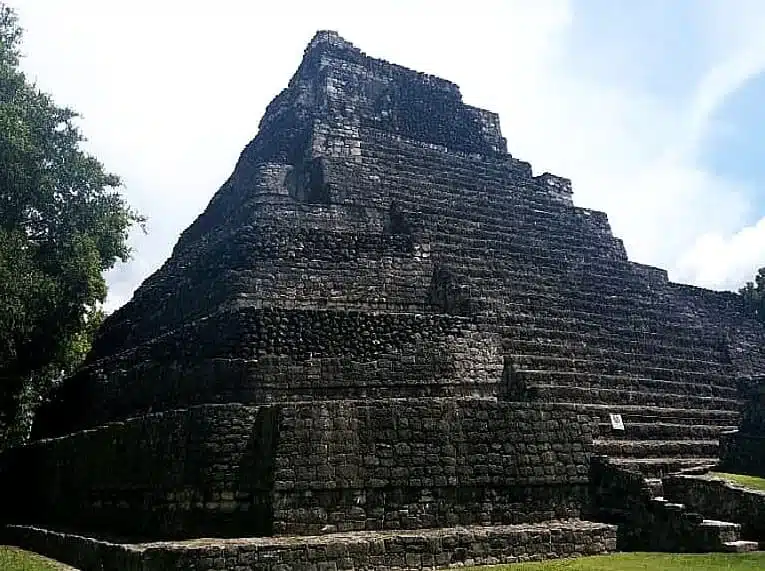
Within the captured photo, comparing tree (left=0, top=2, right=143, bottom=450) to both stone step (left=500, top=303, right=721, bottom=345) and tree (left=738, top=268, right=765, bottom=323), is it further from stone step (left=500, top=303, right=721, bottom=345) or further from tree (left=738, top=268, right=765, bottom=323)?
A: tree (left=738, top=268, right=765, bottom=323)

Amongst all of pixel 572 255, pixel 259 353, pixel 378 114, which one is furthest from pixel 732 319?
pixel 259 353

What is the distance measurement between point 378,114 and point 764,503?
48.1 ft

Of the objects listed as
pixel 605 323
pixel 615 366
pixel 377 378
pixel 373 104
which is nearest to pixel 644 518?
pixel 377 378

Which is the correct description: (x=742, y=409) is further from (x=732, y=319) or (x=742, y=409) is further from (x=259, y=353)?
(x=259, y=353)

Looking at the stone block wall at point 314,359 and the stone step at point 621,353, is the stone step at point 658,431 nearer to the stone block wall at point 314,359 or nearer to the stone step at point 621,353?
the stone step at point 621,353

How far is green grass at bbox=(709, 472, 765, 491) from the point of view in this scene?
13367 millimetres

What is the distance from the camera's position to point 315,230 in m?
16.2

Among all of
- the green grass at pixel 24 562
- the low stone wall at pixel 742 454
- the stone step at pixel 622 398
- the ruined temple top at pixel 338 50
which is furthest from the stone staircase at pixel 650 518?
the ruined temple top at pixel 338 50

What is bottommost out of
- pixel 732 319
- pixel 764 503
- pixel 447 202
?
pixel 764 503

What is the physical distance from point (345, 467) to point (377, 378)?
7.88ft

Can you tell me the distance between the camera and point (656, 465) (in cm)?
1380

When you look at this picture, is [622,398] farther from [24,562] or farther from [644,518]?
[24,562]

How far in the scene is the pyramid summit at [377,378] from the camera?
11.6 metres

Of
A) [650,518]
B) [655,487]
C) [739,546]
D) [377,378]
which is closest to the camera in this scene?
[739,546]
